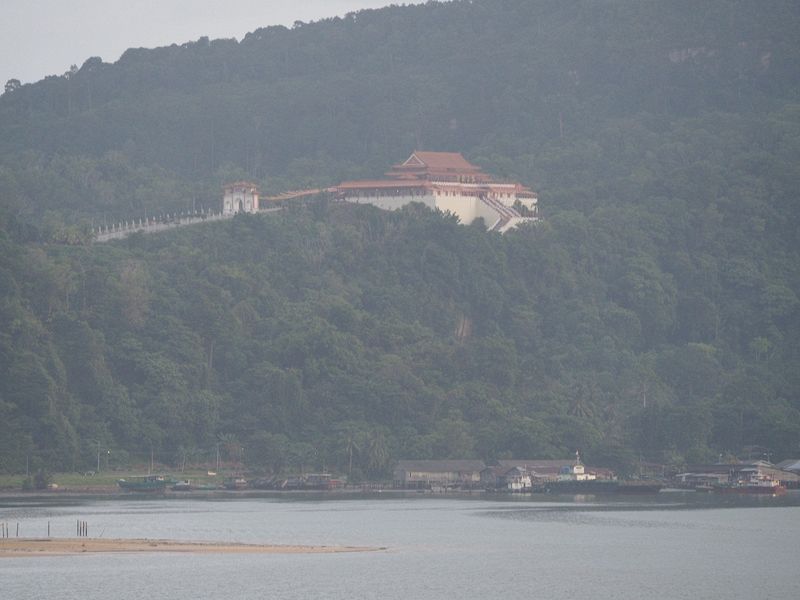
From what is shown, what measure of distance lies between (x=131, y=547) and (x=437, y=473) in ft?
187

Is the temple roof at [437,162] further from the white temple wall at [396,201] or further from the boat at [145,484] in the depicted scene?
the boat at [145,484]

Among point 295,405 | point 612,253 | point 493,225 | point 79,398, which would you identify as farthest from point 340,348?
point 612,253

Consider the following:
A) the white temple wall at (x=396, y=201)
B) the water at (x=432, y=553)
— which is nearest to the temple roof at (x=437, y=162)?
the white temple wall at (x=396, y=201)

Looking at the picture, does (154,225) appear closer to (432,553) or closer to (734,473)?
(734,473)

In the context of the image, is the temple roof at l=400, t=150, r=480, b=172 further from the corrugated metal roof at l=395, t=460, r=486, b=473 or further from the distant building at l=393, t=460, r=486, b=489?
the distant building at l=393, t=460, r=486, b=489

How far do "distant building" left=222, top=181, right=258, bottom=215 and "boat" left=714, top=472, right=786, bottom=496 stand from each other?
5824 centimetres

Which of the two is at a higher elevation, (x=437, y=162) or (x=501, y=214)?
(x=437, y=162)

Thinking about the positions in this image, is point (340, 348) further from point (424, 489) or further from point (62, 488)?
point (62, 488)

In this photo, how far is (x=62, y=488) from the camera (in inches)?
5167

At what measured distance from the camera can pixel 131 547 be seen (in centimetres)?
8706

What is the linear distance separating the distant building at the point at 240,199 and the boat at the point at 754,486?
191 ft

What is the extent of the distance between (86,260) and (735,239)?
69906mm

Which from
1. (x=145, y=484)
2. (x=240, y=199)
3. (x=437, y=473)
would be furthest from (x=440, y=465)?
(x=240, y=199)

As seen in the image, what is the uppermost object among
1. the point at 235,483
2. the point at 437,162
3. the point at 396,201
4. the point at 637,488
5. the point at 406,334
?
the point at 437,162
